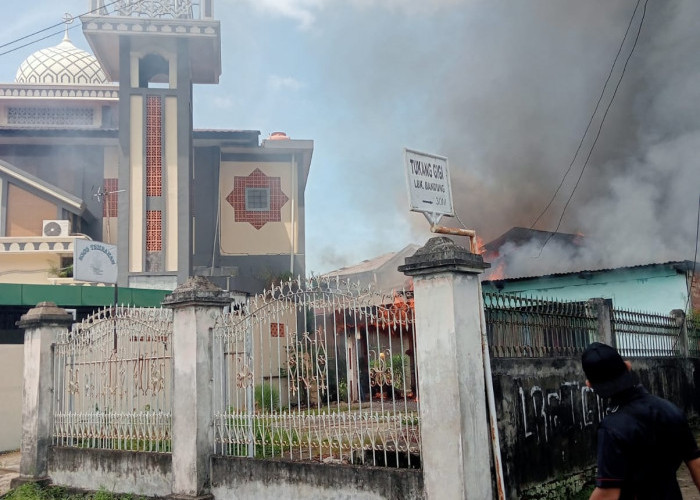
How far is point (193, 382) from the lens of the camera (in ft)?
26.5

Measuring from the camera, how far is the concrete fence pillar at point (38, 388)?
10195 millimetres

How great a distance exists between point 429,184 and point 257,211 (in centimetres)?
2093

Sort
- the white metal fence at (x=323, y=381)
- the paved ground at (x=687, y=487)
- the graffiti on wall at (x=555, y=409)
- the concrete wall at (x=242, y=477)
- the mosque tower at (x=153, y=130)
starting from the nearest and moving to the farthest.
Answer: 1. the concrete wall at (x=242, y=477)
2. the white metal fence at (x=323, y=381)
3. the graffiti on wall at (x=555, y=409)
4. the paved ground at (x=687, y=487)
5. the mosque tower at (x=153, y=130)

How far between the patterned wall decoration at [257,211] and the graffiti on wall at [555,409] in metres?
18.9

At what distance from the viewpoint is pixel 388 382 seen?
6562 millimetres

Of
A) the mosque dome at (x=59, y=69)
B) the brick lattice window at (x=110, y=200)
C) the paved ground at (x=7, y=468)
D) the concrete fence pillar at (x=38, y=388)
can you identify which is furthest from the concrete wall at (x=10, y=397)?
the mosque dome at (x=59, y=69)

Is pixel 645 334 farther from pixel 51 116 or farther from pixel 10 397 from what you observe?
pixel 51 116

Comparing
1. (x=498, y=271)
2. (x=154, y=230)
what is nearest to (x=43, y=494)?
(x=154, y=230)

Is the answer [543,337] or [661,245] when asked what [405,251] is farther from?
[543,337]

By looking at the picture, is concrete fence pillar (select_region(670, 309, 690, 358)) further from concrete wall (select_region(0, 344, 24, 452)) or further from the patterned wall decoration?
the patterned wall decoration

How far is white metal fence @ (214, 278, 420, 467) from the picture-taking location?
254 inches

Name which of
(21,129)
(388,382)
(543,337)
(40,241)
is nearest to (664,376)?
(543,337)

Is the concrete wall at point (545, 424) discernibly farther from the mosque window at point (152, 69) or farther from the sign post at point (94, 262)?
the mosque window at point (152, 69)

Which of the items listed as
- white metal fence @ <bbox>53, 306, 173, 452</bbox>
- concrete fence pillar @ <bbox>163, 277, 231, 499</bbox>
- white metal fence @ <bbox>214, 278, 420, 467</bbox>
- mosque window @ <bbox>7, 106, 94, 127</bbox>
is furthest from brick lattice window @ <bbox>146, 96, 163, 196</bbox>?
white metal fence @ <bbox>214, 278, 420, 467</bbox>
